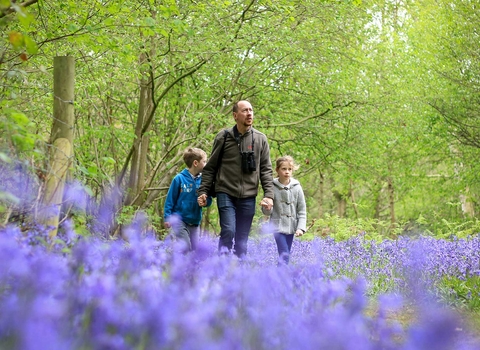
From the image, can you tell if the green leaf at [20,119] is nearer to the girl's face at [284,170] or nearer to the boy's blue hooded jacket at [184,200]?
the boy's blue hooded jacket at [184,200]

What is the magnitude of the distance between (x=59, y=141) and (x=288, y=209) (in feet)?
9.88

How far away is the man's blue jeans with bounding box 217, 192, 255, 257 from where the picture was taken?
6.11 metres

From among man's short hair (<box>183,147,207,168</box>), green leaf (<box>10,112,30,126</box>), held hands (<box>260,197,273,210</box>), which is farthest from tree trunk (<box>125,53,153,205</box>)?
green leaf (<box>10,112,30,126</box>)

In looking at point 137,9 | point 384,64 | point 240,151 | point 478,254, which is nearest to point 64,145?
point 240,151

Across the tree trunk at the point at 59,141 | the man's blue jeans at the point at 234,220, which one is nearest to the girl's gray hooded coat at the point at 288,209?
the man's blue jeans at the point at 234,220

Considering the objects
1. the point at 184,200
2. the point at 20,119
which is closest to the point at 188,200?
the point at 184,200

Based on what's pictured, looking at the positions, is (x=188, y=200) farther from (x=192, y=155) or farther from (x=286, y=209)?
(x=286, y=209)

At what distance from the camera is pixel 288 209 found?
22.2 ft

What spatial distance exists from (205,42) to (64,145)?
Result: 21.4ft

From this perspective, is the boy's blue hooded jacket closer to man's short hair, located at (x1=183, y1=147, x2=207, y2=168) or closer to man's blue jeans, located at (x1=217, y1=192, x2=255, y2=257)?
man's short hair, located at (x1=183, y1=147, x2=207, y2=168)

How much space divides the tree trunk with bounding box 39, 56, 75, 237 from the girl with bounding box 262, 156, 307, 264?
2680 mm

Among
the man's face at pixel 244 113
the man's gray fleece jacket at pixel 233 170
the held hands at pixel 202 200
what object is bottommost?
the held hands at pixel 202 200

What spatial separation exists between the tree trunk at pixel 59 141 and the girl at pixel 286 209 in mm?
2680

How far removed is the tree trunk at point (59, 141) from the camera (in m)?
4.33
